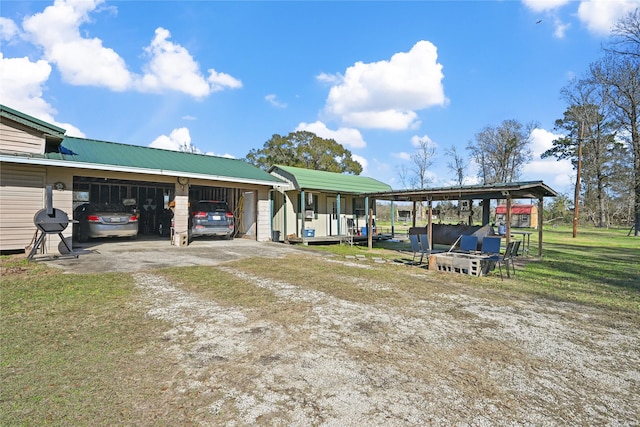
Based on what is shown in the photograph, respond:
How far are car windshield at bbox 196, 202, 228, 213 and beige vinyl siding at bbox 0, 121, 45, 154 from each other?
5296 mm

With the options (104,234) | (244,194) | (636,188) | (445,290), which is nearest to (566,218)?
(636,188)

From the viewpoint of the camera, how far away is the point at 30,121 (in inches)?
374

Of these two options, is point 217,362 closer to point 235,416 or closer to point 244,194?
point 235,416

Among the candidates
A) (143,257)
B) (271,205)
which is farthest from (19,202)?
(271,205)

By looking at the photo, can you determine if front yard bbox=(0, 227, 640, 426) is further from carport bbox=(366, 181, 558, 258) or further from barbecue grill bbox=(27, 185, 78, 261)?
carport bbox=(366, 181, 558, 258)

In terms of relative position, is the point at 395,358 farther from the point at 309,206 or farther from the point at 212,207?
the point at 309,206

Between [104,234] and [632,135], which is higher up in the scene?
[632,135]

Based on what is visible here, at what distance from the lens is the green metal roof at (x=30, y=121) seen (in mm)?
9156

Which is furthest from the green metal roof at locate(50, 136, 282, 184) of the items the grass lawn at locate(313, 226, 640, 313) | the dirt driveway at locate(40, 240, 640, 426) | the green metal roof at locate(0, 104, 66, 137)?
the grass lawn at locate(313, 226, 640, 313)

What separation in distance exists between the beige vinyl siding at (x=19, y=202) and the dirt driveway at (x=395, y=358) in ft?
19.8

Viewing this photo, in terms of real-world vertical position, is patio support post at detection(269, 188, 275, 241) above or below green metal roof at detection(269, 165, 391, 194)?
below

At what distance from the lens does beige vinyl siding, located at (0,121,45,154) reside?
30.5 ft

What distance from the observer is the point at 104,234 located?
12211 millimetres

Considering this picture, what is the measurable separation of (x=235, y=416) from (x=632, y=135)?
3619 cm
